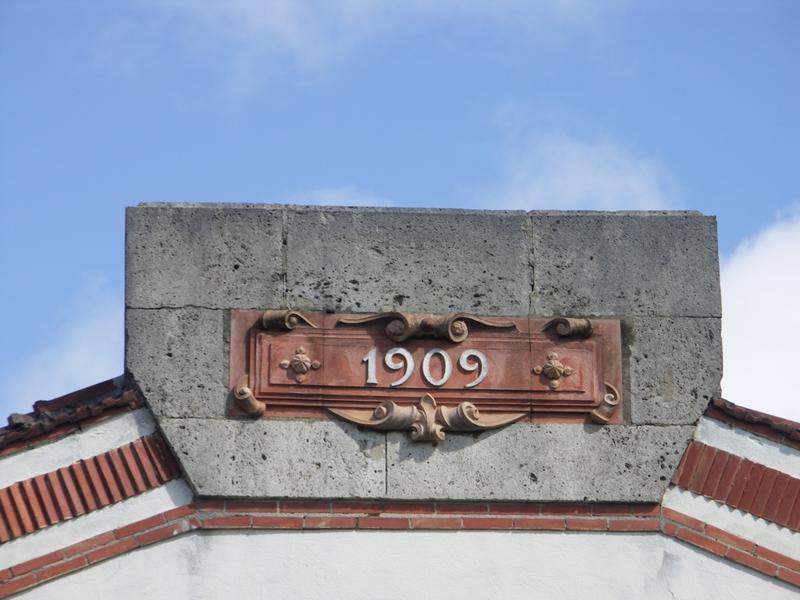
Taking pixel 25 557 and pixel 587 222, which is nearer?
pixel 25 557

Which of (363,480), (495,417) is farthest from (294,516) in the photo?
Answer: (495,417)

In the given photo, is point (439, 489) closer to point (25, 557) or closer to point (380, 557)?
point (380, 557)

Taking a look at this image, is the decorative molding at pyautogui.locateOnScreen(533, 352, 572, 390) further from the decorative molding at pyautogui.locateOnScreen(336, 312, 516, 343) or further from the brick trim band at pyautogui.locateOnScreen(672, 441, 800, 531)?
the brick trim band at pyautogui.locateOnScreen(672, 441, 800, 531)

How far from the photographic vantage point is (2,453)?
1110 cm

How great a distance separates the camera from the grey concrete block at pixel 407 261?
1152 centimetres

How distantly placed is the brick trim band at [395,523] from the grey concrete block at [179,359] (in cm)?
54

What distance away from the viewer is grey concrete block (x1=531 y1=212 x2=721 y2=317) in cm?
1165

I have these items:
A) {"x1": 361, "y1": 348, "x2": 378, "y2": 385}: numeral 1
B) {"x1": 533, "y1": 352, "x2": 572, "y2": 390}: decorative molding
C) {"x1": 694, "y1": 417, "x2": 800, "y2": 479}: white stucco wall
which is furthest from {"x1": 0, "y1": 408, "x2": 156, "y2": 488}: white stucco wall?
{"x1": 694, "y1": 417, "x2": 800, "y2": 479}: white stucco wall

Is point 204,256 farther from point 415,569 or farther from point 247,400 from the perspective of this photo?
point 415,569

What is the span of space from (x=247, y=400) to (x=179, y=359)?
43 centimetres

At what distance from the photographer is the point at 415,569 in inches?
436

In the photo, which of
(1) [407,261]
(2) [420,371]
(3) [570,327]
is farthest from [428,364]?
(3) [570,327]

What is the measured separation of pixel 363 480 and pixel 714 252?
90.7 inches

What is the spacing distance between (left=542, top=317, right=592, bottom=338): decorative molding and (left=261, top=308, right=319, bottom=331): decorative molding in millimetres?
1244
